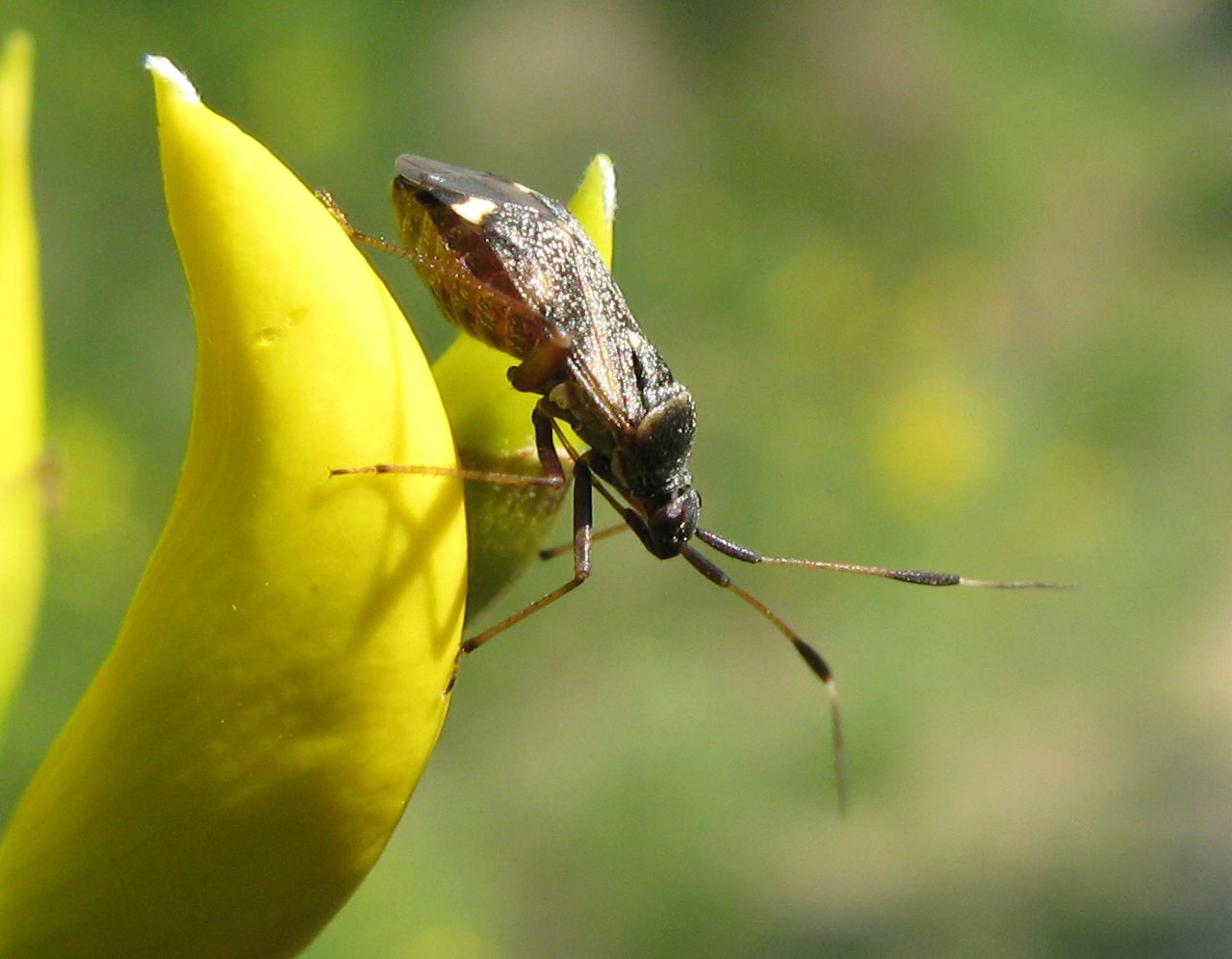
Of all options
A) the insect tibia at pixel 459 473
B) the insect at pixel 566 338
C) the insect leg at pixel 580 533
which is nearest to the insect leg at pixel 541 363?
the insect at pixel 566 338

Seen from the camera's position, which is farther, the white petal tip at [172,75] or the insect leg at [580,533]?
the insect leg at [580,533]

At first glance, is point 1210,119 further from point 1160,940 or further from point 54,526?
point 54,526

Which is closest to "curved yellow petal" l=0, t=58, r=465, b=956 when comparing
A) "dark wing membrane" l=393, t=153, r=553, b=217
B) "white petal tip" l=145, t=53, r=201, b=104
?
"white petal tip" l=145, t=53, r=201, b=104

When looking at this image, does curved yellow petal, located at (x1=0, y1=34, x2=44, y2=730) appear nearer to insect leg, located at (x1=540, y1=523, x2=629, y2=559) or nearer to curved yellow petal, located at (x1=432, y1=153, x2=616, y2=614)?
curved yellow petal, located at (x1=432, y1=153, x2=616, y2=614)

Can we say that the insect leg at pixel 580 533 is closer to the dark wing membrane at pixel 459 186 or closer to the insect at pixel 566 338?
the insect at pixel 566 338

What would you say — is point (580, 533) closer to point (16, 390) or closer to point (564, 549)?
point (564, 549)

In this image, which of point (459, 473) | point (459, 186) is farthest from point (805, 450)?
point (459, 473)
